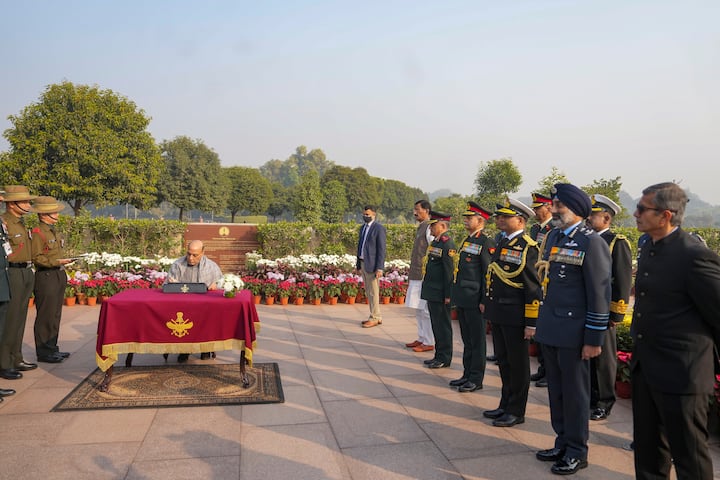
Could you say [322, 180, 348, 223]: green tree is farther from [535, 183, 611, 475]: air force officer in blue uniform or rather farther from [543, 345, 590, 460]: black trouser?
[543, 345, 590, 460]: black trouser

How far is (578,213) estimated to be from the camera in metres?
3.74

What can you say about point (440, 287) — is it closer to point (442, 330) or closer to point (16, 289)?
point (442, 330)

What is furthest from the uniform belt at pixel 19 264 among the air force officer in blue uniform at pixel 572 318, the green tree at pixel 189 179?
the green tree at pixel 189 179

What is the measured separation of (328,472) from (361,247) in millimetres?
5421

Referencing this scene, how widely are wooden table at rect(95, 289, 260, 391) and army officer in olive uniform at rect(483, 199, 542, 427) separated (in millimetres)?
2704

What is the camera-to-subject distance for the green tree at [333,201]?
71125 millimetres

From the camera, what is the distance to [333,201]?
71750 millimetres

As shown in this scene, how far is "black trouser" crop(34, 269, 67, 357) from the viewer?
6.10 m

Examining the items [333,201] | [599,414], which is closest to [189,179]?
[333,201]

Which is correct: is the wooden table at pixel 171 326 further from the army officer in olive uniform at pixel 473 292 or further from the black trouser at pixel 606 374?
the black trouser at pixel 606 374

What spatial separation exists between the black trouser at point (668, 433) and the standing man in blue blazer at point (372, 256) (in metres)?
5.63

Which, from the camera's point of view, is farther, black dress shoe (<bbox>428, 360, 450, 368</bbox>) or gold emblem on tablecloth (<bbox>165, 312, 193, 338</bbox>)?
black dress shoe (<bbox>428, 360, 450, 368</bbox>)

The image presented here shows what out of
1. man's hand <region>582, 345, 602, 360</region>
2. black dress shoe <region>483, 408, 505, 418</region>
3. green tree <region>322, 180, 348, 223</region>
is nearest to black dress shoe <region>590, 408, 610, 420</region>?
black dress shoe <region>483, 408, 505, 418</region>

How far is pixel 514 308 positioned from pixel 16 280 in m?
5.70
